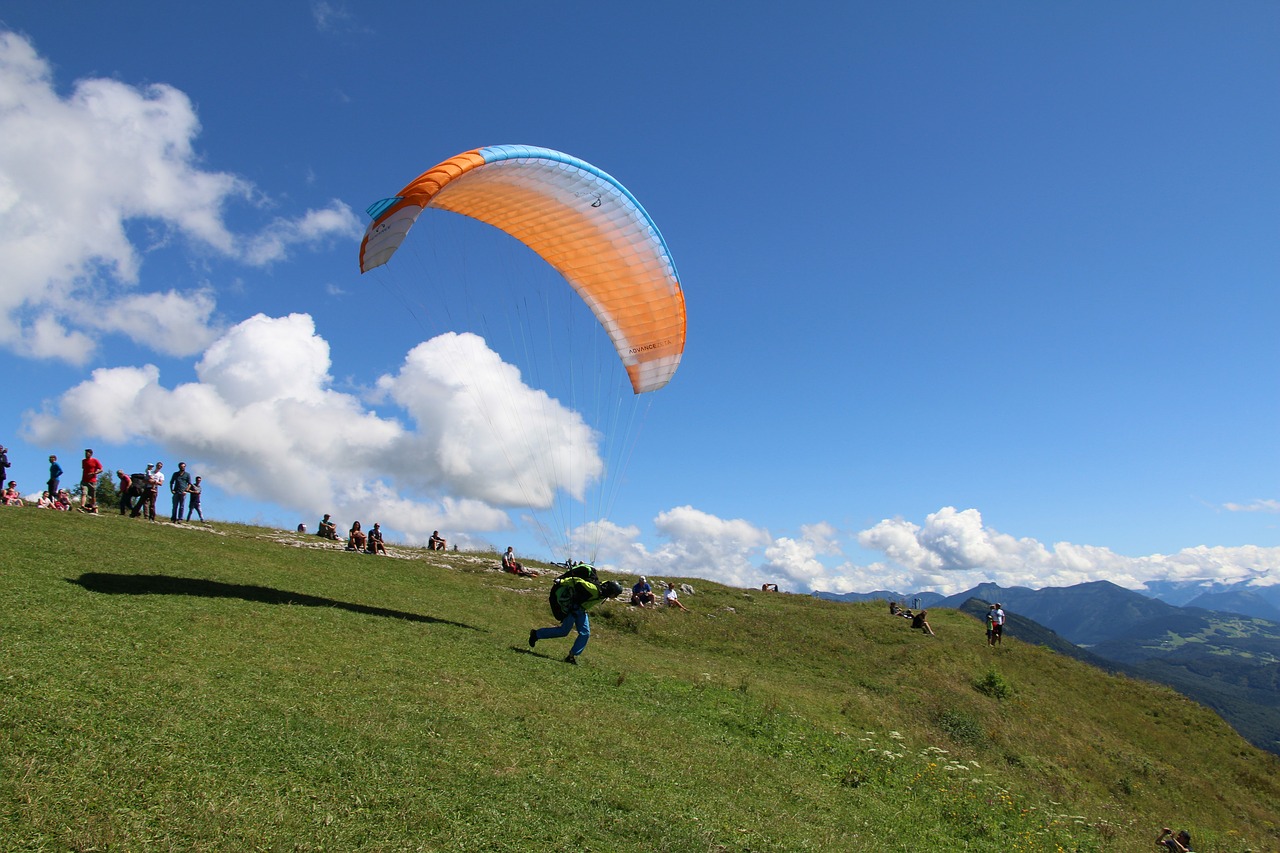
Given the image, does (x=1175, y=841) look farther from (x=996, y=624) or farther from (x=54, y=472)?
(x=54, y=472)

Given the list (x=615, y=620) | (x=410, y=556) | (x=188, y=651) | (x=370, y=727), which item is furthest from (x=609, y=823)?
(x=410, y=556)

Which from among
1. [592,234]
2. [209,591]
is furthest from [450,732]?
[592,234]

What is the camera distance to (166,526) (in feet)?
70.1

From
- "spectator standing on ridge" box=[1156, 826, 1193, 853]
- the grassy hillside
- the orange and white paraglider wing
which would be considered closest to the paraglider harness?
the grassy hillside

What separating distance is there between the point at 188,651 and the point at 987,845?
39.1 ft

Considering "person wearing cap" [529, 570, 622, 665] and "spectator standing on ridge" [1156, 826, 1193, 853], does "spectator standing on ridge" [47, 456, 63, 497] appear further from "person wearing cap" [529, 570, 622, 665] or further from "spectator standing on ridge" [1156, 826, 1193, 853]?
"spectator standing on ridge" [1156, 826, 1193, 853]

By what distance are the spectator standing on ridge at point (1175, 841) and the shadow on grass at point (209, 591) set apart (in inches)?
662

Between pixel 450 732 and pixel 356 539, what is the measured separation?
2031cm

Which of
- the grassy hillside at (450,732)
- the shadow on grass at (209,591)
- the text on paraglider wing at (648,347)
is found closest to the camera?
the grassy hillside at (450,732)

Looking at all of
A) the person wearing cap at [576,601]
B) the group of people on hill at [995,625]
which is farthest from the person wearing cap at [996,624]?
the person wearing cap at [576,601]

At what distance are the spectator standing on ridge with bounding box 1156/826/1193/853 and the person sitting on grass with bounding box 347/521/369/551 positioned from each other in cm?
2594

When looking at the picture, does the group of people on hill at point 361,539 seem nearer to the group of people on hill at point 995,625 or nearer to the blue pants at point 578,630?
the blue pants at point 578,630

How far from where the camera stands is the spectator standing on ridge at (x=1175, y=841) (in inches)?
639

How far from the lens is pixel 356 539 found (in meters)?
27.3
